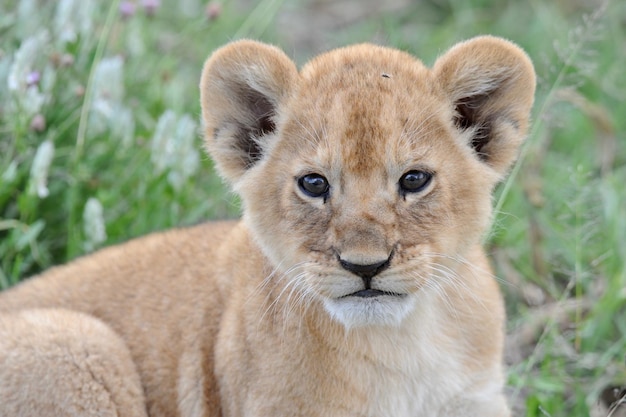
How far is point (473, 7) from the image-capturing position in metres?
10.4

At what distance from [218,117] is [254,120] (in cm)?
18

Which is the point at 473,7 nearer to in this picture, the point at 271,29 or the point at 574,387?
the point at 271,29

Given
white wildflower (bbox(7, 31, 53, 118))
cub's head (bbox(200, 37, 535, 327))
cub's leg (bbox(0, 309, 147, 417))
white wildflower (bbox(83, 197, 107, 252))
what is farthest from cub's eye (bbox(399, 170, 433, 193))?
white wildflower (bbox(7, 31, 53, 118))

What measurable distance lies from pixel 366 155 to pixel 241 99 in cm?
80

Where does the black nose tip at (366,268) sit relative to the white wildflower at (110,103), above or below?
above

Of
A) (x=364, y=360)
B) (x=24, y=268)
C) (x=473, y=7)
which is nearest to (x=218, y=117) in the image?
(x=364, y=360)

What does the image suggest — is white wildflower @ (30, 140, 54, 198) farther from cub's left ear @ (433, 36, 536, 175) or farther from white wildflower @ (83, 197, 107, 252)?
cub's left ear @ (433, 36, 536, 175)

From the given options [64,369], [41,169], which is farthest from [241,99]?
[41,169]

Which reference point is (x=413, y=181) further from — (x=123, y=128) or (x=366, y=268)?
(x=123, y=128)

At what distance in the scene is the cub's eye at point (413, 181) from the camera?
423 centimetres

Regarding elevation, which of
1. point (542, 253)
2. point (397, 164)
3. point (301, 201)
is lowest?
point (542, 253)

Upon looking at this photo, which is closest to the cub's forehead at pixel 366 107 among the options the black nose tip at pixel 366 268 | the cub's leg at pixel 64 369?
the black nose tip at pixel 366 268

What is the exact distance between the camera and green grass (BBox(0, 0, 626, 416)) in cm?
586

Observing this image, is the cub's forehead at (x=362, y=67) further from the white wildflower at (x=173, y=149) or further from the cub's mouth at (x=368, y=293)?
the white wildflower at (x=173, y=149)
